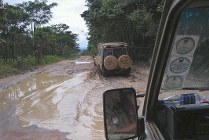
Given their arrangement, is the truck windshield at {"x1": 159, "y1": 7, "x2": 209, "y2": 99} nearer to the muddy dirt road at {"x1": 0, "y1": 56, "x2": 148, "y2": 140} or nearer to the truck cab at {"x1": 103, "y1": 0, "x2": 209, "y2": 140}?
the truck cab at {"x1": 103, "y1": 0, "x2": 209, "y2": 140}

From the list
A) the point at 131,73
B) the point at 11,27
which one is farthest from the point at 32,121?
the point at 11,27

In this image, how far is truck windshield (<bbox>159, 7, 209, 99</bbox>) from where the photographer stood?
1609 mm

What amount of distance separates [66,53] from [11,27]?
24.8m

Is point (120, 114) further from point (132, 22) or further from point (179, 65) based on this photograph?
point (132, 22)

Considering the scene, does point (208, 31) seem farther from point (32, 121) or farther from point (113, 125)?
point (32, 121)

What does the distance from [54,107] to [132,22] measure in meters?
13.0

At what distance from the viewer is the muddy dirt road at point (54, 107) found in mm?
8516

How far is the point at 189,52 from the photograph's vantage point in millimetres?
1700

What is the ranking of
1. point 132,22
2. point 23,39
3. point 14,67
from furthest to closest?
point 23,39, point 14,67, point 132,22

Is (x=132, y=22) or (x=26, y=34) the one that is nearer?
(x=132, y=22)

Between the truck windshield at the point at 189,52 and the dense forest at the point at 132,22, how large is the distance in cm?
1889

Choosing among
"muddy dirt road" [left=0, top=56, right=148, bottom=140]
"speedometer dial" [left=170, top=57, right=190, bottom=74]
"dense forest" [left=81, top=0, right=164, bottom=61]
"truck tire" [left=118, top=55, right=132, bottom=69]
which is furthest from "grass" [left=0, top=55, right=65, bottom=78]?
"speedometer dial" [left=170, top=57, right=190, bottom=74]

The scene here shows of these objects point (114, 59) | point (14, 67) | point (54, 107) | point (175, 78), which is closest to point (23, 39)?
point (14, 67)

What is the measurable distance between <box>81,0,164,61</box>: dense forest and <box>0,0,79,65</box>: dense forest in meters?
5.91
